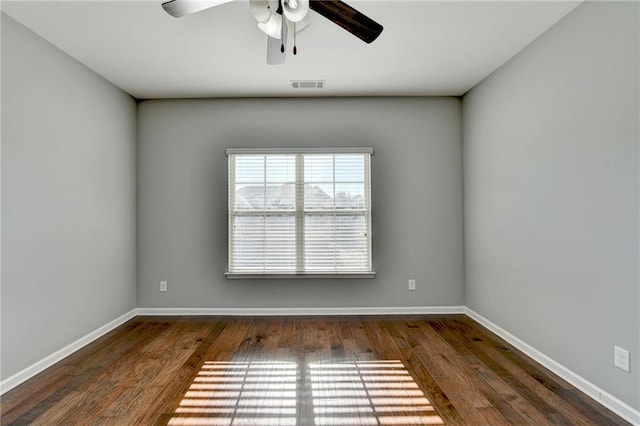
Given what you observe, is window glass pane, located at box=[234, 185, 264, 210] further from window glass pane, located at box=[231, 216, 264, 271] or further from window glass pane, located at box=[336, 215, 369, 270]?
window glass pane, located at box=[336, 215, 369, 270]

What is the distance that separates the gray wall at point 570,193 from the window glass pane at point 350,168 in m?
1.35

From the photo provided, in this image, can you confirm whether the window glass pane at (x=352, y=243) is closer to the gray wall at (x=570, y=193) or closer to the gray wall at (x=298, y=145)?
the gray wall at (x=298, y=145)

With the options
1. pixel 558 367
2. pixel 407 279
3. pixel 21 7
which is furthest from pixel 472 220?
pixel 21 7

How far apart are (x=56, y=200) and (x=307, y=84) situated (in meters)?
2.56

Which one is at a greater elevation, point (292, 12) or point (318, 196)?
point (292, 12)

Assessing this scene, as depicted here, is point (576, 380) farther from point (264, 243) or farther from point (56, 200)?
point (56, 200)

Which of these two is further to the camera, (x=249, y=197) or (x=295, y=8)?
(x=249, y=197)

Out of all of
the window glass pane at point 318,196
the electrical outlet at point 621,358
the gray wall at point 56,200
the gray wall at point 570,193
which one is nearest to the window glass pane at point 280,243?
the window glass pane at point 318,196

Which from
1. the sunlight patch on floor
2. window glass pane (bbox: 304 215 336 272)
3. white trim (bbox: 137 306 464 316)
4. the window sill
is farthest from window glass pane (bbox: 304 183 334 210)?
the sunlight patch on floor

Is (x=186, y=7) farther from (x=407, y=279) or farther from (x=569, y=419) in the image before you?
(x=407, y=279)

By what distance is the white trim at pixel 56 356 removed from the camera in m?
2.54

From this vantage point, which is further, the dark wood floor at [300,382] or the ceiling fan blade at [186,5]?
the dark wood floor at [300,382]

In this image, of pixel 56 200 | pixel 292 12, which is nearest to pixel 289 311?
pixel 56 200

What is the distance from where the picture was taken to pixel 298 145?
4.33 metres
